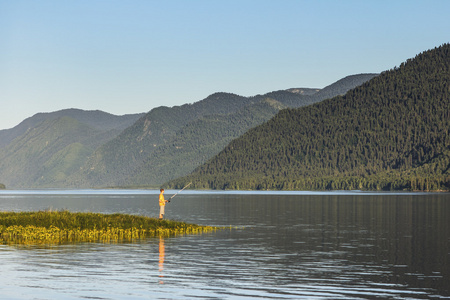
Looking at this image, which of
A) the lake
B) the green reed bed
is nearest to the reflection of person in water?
the lake

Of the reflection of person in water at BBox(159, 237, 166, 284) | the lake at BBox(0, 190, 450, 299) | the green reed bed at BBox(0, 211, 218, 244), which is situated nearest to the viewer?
the lake at BBox(0, 190, 450, 299)

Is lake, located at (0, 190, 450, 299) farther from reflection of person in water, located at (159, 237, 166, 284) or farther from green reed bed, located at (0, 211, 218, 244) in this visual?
green reed bed, located at (0, 211, 218, 244)

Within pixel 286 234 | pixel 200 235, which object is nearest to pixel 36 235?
pixel 200 235

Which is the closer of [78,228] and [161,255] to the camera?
[161,255]

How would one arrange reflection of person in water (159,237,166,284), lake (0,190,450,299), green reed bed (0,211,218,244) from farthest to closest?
1. green reed bed (0,211,218,244)
2. reflection of person in water (159,237,166,284)
3. lake (0,190,450,299)

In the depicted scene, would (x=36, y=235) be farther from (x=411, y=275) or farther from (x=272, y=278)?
(x=411, y=275)

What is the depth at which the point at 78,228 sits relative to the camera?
216 ft

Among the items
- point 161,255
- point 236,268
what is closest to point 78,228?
point 161,255

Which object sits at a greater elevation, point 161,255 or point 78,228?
point 78,228

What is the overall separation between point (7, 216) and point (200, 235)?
59.4 feet

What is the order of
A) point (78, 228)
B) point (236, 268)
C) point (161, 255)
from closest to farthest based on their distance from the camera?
point (236, 268) < point (161, 255) < point (78, 228)

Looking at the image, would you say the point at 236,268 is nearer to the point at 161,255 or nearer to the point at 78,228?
the point at 161,255

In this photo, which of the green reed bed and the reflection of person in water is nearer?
the reflection of person in water

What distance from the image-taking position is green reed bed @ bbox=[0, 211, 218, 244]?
207 ft
